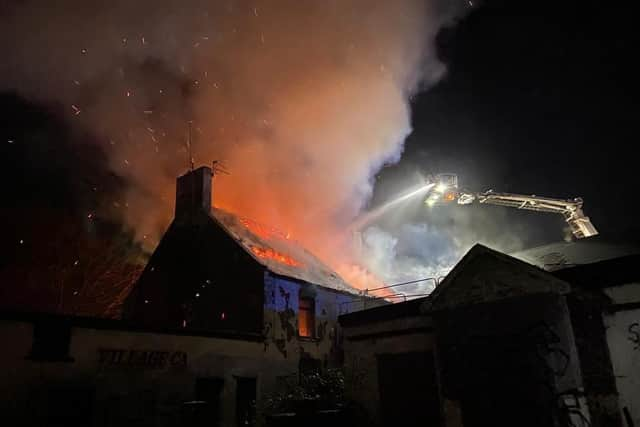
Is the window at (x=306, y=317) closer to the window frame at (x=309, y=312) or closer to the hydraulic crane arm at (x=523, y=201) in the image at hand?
the window frame at (x=309, y=312)

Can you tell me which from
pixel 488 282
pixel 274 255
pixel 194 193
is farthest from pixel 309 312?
pixel 488 282

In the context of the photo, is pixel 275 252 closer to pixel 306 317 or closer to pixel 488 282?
pixel 306 317

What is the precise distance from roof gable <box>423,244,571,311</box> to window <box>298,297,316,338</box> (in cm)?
1036

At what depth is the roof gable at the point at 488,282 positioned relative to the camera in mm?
9855

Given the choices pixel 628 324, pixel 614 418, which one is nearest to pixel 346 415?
pixel 614 418

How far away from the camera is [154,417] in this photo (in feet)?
42.9

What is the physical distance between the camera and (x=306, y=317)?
21141 millimetres

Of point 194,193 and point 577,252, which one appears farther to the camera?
point 194,193

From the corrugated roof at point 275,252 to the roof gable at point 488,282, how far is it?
387 inches

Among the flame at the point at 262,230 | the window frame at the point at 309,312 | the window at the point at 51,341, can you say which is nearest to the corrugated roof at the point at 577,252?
the window frame at the point at 309,312

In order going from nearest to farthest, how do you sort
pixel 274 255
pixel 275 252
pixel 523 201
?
pixel 274 255 → pixel 275 252 → pixel 523 201

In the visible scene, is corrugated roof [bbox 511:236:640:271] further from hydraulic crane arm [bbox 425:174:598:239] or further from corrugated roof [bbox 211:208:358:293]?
corrugated roof [bbox 211:208:358:293]

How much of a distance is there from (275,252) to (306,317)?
3.60m

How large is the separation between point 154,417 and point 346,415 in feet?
18.2
